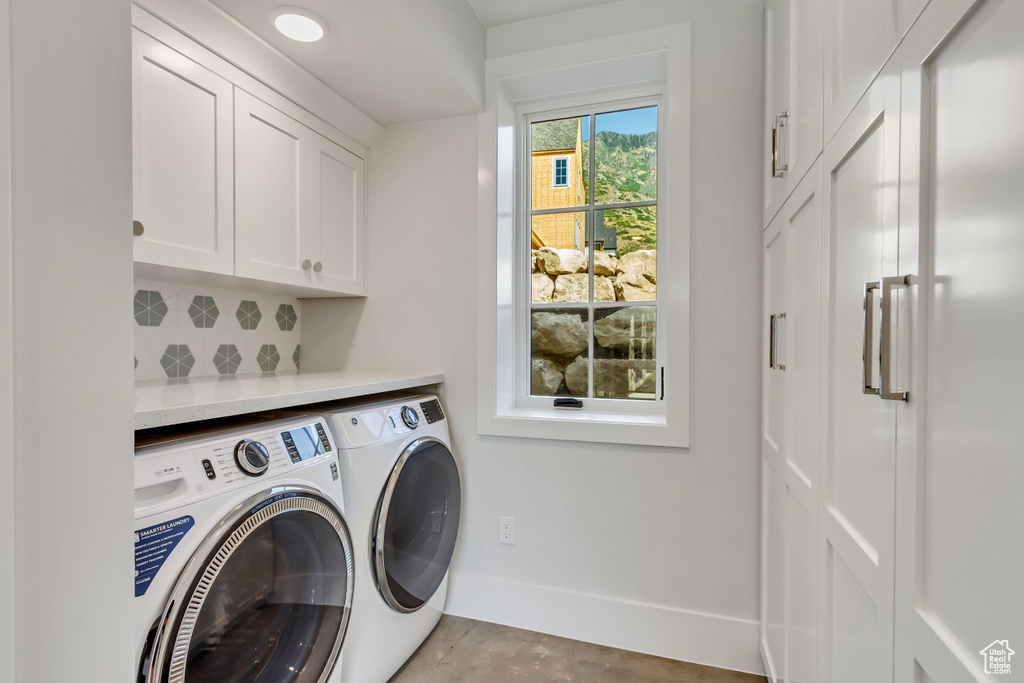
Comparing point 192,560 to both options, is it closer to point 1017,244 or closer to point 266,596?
point 266,596

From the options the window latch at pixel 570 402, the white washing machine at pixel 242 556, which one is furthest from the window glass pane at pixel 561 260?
the white washing machine at pixel 242 556

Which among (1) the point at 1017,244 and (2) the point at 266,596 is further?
(2) the point at 266,596

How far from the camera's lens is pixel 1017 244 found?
0.39 metres

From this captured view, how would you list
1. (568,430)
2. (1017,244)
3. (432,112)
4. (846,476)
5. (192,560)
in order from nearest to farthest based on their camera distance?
(1017,244) < (846,476) < (192,560) < (568,430) < (432,112)

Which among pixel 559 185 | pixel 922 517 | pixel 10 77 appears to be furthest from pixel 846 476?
pixel 559 185

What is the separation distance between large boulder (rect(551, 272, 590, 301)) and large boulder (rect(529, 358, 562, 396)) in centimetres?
29

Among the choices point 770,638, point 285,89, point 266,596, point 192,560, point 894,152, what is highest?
point 285,89

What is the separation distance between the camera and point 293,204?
1.83 meters

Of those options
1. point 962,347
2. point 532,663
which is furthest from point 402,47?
point 532,663

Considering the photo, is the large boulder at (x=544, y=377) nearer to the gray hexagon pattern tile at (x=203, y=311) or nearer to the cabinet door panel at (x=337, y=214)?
the cabinet door panel at (x=337, y=214)

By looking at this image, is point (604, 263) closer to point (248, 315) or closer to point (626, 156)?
point (626, 156)

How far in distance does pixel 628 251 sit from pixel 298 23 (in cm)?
143

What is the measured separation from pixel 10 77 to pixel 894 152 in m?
0.94

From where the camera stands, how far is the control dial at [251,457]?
108cm
